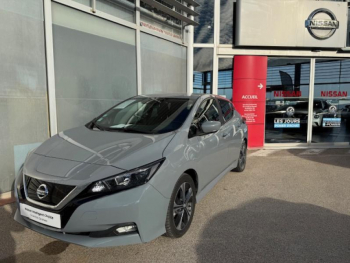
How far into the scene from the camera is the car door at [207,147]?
3.24 meters

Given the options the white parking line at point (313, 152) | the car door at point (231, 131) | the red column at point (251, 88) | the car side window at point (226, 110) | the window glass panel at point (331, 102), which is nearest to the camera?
the car door at point (231, 131)

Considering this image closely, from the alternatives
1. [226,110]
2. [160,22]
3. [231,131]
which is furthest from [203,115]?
[160,22]

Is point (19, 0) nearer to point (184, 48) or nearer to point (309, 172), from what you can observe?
point (184, 48)

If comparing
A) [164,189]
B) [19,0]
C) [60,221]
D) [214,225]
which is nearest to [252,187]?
[214,225]

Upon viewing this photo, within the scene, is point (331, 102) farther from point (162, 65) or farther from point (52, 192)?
point (52, 192)

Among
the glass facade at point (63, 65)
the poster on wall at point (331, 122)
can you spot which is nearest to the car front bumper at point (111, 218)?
the glass facade at point (63, 65)

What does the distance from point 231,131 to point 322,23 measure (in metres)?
5.51

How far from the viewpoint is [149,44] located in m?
6.99

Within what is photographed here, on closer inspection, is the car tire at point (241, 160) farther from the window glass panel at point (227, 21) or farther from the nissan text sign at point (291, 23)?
the window glass panel at point (227, 21)

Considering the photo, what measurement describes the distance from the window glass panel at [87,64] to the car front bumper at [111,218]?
288cm

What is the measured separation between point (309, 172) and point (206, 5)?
18.3 feet

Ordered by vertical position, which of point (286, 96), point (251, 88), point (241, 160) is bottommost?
point (241, 160)

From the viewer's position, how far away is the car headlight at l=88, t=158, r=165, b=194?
2303mm

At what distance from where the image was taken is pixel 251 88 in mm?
8117
